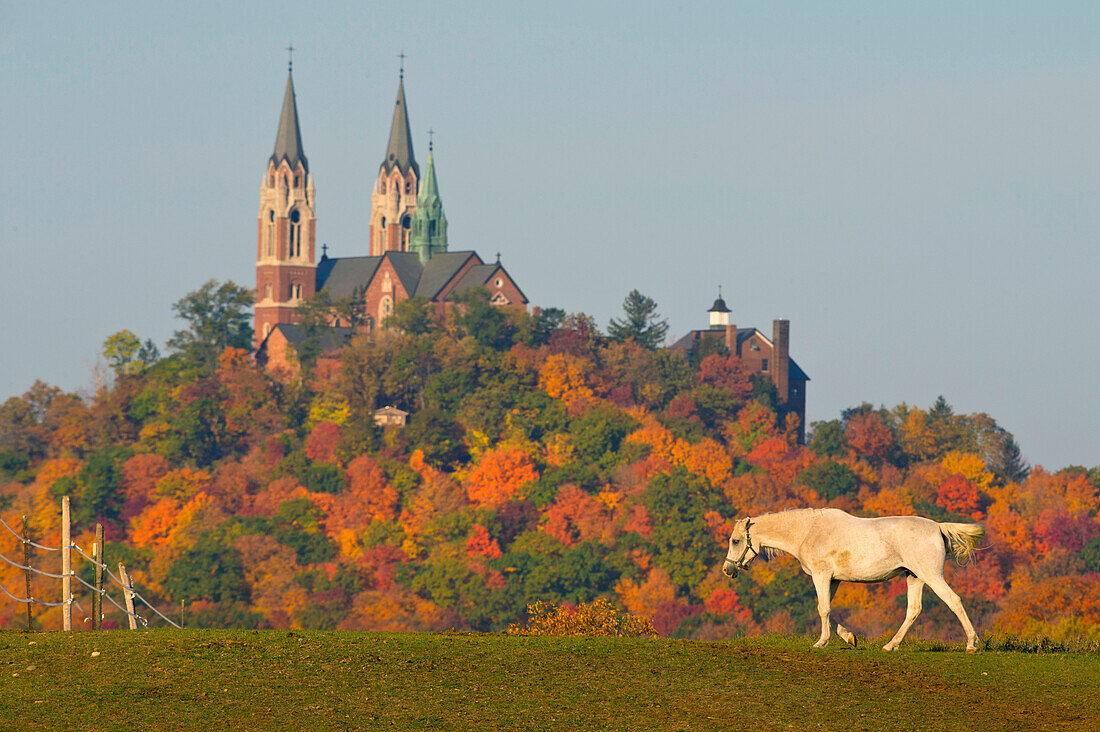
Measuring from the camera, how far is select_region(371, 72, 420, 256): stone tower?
160m

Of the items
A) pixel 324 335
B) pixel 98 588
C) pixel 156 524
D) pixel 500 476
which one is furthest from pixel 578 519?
pixel 98 588

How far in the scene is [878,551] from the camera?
1842cm

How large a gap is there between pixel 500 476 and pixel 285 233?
44.1 metres

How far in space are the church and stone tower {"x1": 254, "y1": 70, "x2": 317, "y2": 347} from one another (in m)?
0.10

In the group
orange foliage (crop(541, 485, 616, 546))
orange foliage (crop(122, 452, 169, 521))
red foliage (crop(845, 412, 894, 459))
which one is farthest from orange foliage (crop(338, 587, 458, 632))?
red foliage (crop(845, 412, 894, 459))

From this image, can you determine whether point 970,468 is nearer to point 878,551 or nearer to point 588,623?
point 588,623

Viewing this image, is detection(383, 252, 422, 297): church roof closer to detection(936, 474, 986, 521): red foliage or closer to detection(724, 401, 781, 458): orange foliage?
detection(724, 401, 781, 458): orange foliage

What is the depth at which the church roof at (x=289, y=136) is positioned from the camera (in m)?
153

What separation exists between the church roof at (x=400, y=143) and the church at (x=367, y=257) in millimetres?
154

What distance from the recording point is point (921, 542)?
18.4m

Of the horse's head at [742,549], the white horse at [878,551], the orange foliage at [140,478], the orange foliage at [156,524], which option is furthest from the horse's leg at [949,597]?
the orange foliage at [140,478]

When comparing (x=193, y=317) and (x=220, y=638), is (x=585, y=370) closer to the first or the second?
(x=193, y=317)

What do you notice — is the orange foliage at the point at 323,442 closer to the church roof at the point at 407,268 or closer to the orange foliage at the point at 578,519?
the orange foliage at the point at 578,519

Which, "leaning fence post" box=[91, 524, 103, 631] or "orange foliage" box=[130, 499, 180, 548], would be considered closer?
"leaning fence post" box=[91, 524, 103, 631]
